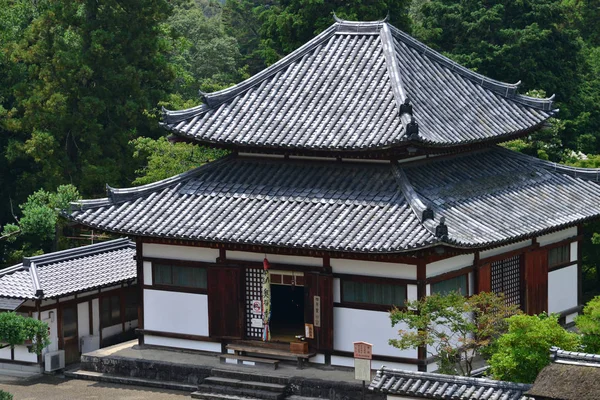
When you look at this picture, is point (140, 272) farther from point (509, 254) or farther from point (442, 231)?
point (509, 254)

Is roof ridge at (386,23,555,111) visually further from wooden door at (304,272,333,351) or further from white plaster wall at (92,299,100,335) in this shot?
white plaster wall at (92,299,100,335)

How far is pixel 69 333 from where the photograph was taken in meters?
37.6

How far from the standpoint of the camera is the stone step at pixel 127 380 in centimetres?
3534

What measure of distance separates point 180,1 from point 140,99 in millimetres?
44375

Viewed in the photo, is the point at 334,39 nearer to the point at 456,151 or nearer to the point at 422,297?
the point at 456,151

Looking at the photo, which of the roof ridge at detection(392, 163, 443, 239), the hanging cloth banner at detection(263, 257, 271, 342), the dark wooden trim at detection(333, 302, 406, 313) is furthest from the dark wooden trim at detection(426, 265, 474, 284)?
the hanging cloth banner at detection(263, 257, 271, 342)

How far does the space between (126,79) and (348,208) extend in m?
21.3

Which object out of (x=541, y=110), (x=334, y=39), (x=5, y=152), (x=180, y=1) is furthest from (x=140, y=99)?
(x=180, y=1)

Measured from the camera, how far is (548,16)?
61.7 metres

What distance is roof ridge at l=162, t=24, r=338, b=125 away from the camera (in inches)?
1488

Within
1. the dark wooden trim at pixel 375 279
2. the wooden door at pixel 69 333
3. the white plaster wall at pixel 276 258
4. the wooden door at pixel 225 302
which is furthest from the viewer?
the wooden door at pixel 69 333

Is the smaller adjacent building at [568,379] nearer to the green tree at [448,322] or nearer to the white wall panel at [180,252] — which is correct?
the green tree at [448,322]

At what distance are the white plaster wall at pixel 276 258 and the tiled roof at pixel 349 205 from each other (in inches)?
41.7

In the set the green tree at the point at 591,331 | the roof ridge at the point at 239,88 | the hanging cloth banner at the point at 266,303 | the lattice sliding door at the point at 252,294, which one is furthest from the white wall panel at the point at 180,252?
the green tree at the point at 591,331
